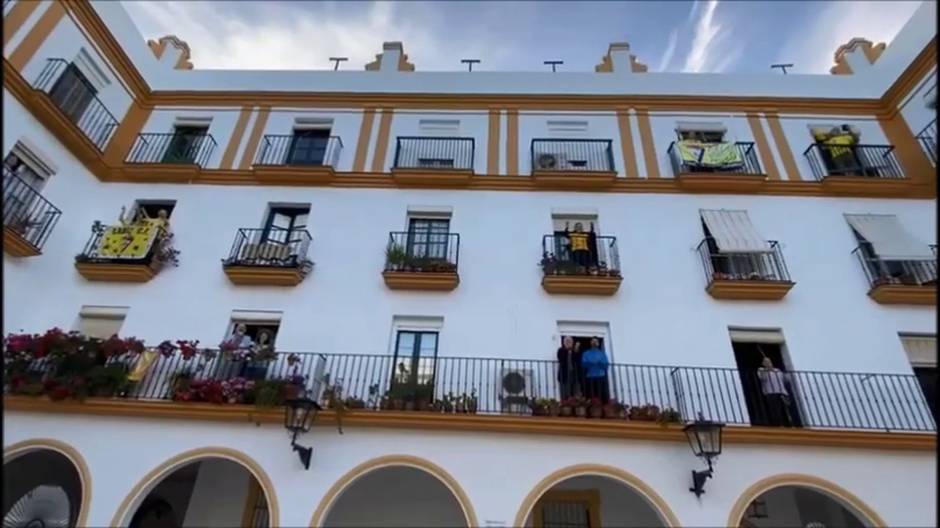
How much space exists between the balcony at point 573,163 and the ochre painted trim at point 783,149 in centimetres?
397

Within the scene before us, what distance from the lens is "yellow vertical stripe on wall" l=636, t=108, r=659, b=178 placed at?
12.6 metres

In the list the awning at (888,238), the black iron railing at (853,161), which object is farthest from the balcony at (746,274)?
the black iron railing at (853,161)

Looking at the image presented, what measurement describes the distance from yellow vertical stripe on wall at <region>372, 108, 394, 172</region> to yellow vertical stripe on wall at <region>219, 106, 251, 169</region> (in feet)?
11.3

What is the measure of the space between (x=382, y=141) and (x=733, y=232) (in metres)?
8.38

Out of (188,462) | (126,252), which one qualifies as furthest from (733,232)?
(126,252)

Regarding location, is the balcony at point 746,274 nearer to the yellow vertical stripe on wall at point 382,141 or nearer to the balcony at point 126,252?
the yellow vertical stripe on wall at point 382,141

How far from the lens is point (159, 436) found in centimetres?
911

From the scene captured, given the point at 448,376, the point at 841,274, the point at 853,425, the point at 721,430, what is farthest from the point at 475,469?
the point at 841,274

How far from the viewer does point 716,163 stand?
1239cm

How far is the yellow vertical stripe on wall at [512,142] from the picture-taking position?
42.2ft

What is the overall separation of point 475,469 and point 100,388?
6.65 metres

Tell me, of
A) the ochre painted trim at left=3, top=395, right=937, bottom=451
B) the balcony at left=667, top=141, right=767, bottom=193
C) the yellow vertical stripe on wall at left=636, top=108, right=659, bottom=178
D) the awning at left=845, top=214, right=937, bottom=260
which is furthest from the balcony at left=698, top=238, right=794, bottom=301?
the ochre painted trim at left=3, top=395, right=937, bottom=451

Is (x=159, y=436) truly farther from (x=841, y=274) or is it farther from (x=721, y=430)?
(x=841, y=274)

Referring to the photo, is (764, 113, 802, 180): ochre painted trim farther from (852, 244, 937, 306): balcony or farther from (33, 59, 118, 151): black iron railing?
(33, 59, 118, 151): black iron railing
